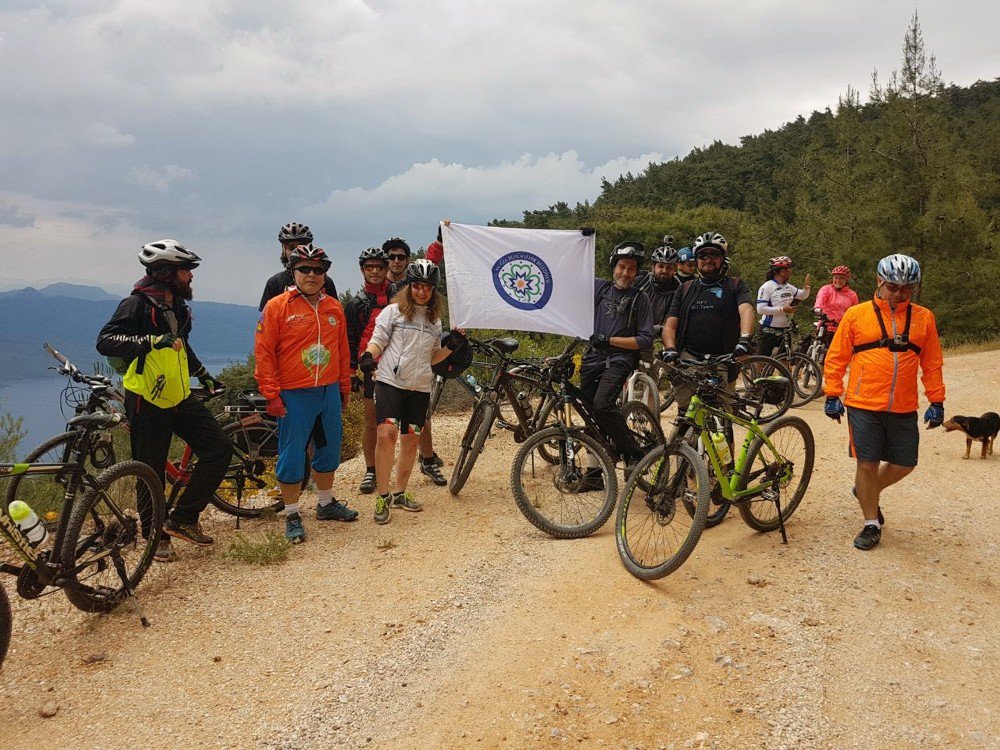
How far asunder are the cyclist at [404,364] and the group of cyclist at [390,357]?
1cm

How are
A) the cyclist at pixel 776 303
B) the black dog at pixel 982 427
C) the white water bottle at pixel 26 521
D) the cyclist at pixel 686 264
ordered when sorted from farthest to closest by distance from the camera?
the cyclist at pixel 776 303, the cyclist at pixel 686 264, the black dog at pixel 982 427, the white water bottle at pixel 26 521

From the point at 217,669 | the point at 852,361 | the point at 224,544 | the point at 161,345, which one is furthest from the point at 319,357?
the point at 852,361

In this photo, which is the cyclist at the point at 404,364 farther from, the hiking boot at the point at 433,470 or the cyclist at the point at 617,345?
the cyclist at the point at 617,345

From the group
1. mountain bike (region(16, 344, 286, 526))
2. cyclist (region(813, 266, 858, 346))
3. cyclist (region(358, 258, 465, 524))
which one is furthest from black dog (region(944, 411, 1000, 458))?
mountain bike (region(16, 344, 286, 526))

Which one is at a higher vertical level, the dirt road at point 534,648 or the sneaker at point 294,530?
the sneaker at point 294,530

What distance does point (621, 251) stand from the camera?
5.76m

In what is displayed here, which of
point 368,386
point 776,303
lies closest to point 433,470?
point 368,386

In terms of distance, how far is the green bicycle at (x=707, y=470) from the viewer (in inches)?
175

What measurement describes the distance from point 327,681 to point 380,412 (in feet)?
8.35

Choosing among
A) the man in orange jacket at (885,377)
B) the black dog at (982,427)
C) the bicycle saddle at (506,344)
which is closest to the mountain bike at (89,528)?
the bicycle saddle at (506,344)

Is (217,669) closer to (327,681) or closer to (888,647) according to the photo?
(327,681)

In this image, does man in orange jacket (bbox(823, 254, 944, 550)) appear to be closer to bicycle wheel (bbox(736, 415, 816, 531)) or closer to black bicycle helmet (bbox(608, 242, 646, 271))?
bicycle wheel (bbox(736, 415, 816, 531))

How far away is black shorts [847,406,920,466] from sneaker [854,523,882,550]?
1.76 ft

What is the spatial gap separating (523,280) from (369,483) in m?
2.67
